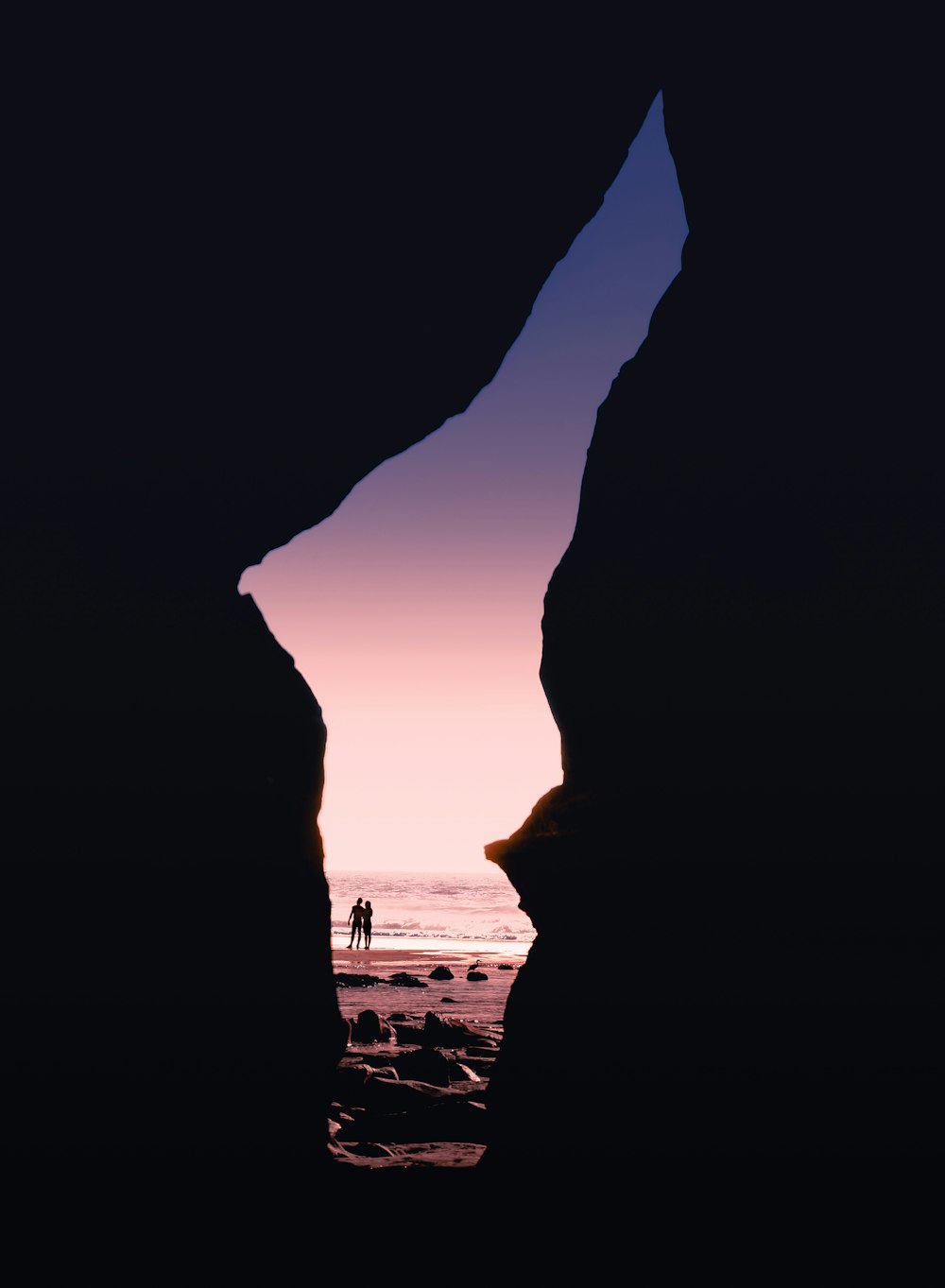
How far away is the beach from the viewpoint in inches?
349

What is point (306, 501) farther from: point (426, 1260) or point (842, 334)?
point (426, 1260)

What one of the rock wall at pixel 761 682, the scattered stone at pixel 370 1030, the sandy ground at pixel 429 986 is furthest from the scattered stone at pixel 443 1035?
the rock wall at pixel 761 682

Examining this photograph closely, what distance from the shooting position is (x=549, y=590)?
973 cm

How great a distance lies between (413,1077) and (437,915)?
54886 mm

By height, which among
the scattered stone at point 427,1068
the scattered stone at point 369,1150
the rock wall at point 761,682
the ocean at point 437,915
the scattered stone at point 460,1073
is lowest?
the ocean at point 437,915

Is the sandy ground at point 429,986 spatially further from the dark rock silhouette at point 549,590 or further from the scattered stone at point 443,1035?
the dark rock silhouette at point 549,590

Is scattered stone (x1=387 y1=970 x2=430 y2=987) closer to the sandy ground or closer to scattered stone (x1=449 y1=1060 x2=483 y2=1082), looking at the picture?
the sandy ground

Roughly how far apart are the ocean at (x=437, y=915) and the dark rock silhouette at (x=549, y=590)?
471 inches

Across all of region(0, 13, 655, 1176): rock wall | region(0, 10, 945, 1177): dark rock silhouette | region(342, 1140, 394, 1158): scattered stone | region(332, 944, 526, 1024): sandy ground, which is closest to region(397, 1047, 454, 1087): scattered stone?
region(342, 1140, 394, 1158): scattered stone

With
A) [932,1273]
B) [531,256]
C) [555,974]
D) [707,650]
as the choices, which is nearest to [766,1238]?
[932,1273]

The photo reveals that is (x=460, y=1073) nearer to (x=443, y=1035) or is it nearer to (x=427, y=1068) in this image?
(x=427, y=1068)

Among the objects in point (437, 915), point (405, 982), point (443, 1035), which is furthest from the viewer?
point (437, 915)

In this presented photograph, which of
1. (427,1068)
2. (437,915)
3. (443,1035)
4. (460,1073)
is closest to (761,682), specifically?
(427,1068)

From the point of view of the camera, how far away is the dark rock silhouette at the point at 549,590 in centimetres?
725
